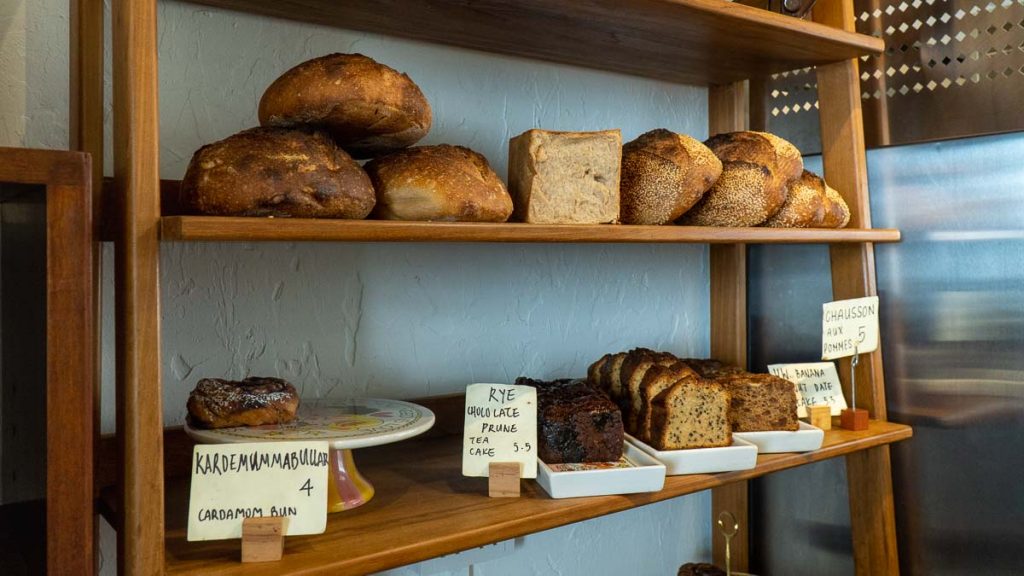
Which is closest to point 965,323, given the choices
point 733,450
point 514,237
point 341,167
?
point 733,450

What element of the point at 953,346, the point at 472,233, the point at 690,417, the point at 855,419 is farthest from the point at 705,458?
the point at 953,346

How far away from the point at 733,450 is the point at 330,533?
664mm

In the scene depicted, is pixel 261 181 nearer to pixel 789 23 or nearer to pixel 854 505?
pixel 789 23

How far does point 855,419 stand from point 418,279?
905mm

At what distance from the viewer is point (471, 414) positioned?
119 cm

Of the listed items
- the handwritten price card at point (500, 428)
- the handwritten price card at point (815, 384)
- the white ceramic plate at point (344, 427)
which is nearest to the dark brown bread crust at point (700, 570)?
the handwritten price card at point (815, 384)

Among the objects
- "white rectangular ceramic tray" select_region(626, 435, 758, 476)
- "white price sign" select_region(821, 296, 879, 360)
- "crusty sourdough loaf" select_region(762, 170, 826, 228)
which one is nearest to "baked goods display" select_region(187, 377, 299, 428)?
"white rectangular ceramic tray" select_region(626, 435, 758, 476)

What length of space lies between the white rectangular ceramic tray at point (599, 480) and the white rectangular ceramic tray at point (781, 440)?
27 cm

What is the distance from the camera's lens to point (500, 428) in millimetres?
1198

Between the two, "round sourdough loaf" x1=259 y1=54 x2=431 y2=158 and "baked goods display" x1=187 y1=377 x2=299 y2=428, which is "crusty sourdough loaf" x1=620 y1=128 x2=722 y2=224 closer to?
"round sourdough loaf" x1=259 y1=54 x2=431 y2=158

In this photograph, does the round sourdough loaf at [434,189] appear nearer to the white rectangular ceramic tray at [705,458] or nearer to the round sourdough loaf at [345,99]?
the round sourdough loaf at [345,99]

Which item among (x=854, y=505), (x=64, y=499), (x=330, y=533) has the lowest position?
(x=854, y=505)

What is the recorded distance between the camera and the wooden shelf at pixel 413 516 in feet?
3.20

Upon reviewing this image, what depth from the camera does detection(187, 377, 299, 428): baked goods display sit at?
3.59ft
